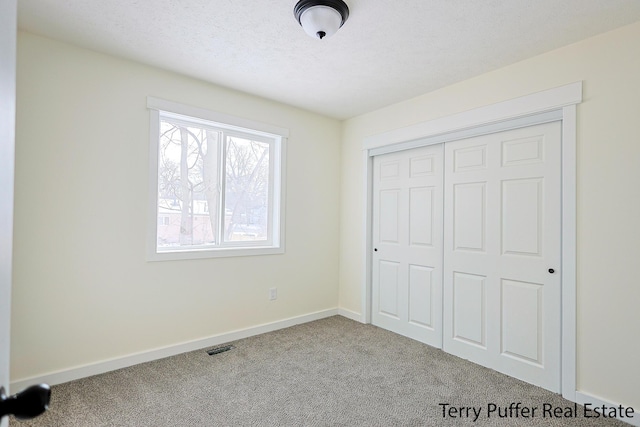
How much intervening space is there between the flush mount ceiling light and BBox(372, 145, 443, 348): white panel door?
169 centimetres

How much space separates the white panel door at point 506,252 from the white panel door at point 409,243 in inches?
5.6

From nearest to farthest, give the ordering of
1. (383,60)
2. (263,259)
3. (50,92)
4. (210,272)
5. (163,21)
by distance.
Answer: (163,21), (50,92), (383,60), (210,272), (263,259)

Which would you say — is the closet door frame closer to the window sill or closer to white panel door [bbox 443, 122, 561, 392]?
white panel door [bbox 443, 122, 561, 392]

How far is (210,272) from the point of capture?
3.09 metres

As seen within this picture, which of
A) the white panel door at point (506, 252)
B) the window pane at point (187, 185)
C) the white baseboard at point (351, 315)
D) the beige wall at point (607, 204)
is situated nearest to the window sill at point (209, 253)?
the window pane at point (187, 185)

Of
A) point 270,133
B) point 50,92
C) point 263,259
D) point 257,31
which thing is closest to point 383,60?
point 257,31

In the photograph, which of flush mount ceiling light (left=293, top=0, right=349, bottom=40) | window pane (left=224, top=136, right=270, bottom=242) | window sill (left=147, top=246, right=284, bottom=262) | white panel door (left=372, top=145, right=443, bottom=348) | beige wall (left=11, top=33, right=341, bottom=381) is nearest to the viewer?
flush mount ceiling light (left=293, top=0, right=349, bottom=40)

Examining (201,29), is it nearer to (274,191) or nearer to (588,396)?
(274,191)

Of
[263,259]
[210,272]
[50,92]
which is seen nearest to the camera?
[50,92]

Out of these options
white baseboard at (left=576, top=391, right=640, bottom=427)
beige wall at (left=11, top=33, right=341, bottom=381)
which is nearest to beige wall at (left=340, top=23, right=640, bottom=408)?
white baseboard at (left=576, top=391, right=640, bottom=427)

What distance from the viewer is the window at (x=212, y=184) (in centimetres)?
291

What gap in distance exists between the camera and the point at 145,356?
270cm

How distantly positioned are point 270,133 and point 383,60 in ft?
4.62

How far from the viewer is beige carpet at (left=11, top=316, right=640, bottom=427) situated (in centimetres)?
199
